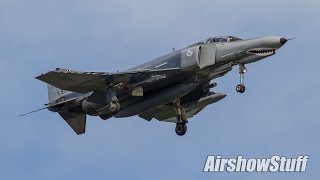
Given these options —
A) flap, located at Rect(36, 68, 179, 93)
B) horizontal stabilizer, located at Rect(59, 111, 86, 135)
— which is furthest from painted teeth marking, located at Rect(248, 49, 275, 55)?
horizontal stabilizer, located at Rect(59, 111, 86, 135)

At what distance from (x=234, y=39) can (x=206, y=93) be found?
13.5 feet

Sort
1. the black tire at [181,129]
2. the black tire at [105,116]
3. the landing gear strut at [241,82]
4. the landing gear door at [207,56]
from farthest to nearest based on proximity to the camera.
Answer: the black tire at [105,116] < the black tire at [181,129] < the landing gear door at [207,56] < the landing gear strut at [241,82]

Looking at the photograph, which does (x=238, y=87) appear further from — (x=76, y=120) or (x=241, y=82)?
(x=76, y=120)

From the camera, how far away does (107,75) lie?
4228 centimetres

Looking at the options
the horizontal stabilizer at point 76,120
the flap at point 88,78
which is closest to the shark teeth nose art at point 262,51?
the flap at point 88,78

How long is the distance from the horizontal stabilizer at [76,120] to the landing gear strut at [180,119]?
16.1 ft

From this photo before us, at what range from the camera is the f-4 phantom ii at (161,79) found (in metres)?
41.6

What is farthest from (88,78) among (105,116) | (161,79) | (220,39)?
(220,39)

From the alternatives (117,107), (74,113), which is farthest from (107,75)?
(74,113)

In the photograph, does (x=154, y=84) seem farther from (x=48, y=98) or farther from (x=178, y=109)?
(x=48, y=98)

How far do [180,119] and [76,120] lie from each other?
5559 mm

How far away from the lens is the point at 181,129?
44.8 metres

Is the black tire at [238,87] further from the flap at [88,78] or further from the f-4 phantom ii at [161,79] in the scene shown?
the flap at [88,78]

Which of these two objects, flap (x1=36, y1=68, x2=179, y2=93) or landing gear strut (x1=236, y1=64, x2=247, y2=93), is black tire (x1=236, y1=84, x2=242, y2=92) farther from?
flap (x1=36, y1=68, x2=179, y2=93)
